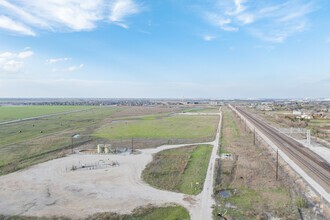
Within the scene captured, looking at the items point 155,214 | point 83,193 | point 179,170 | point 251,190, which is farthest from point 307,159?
point 83,193

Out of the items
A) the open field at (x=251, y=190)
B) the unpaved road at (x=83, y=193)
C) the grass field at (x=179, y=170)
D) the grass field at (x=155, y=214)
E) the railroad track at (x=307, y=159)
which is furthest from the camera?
the railroad track at (x=307, y=159)

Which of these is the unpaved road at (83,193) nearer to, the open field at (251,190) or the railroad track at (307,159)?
the open field at (251,190)

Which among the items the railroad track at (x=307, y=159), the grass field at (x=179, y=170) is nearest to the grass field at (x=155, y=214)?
the grass field at (x=179, y=170)

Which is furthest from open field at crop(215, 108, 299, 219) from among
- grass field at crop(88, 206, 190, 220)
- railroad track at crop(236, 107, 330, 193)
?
railroad track at crop(236, 107, 330, 193)

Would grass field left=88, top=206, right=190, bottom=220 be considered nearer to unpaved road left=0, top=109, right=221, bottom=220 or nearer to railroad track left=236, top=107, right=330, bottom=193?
unpaved road left=0, top=109, right=221, bottom=220

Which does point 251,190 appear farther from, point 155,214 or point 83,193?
point 83,193

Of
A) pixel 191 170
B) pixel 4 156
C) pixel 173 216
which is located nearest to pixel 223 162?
pixel 191 170
